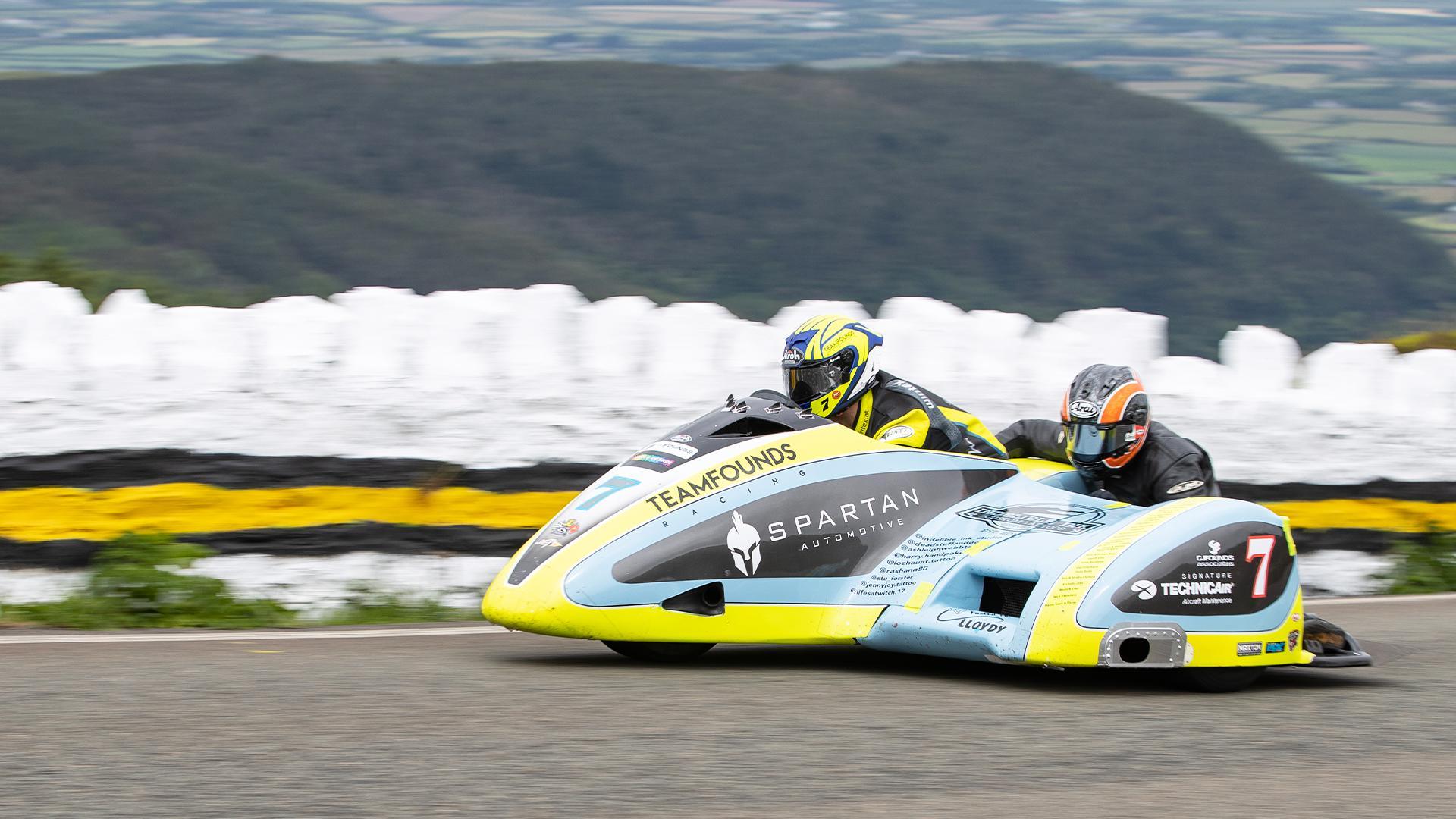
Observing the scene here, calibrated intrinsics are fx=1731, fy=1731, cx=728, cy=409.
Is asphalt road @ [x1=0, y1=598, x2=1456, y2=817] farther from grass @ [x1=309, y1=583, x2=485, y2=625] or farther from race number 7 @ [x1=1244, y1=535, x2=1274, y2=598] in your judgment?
grass @ [x1=309, y1=583, x2=485, y2=625]

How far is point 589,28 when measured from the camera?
47312 mm

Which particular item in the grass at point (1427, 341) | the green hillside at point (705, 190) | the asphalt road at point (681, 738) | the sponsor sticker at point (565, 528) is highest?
the green hillside at point (705, 190)

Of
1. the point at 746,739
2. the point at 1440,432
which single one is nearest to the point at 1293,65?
the point at 1440,432

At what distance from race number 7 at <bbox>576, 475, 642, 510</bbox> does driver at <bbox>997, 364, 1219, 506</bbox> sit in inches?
75.6

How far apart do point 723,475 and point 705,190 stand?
3550 centimetres

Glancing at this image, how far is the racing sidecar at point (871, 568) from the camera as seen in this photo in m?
6.02

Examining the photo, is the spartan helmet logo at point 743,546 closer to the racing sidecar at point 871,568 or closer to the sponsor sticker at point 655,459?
the racing sidecar at point 871,568

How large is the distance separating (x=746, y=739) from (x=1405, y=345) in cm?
1155

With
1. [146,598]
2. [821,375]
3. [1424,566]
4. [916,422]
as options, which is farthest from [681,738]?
[1424,566]

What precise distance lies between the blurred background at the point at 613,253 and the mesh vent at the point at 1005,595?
3083 mm

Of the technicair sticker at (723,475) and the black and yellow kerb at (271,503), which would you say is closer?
the technicair sticker at (723,475)

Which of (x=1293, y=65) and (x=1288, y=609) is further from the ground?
(x=1293, y=65)

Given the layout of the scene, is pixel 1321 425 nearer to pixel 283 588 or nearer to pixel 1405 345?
pixel 1405 345

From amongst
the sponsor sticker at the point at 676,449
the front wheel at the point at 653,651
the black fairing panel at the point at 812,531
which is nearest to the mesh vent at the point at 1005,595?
the black fairing panel at the point at 812,531
